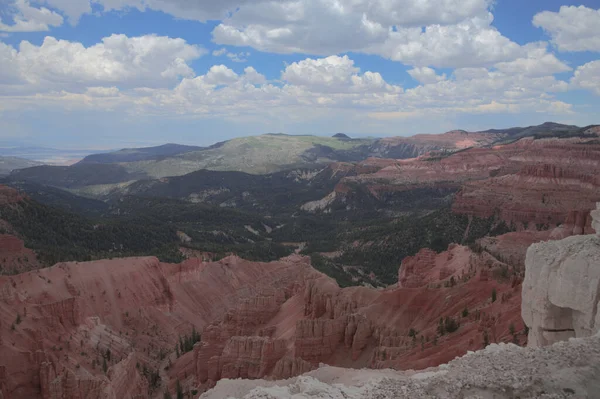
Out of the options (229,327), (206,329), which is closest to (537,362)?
(229,327)

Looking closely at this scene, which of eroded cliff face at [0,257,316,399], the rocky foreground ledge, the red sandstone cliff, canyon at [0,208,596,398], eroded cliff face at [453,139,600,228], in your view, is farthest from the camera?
eroded cliff face at [453,139,600,228]

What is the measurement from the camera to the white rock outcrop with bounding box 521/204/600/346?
14.1 metres

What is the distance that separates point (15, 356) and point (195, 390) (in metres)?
11.7

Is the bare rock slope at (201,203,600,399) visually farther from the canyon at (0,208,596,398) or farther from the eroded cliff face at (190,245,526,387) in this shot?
the eroded cliff face at (190,245,526,387)

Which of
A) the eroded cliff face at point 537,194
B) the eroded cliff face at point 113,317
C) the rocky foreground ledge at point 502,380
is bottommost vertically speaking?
the eroded cliff face at point 113,317

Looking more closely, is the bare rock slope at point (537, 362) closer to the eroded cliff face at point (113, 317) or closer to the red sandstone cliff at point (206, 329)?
the red sandstone cliff at point (206, 329)

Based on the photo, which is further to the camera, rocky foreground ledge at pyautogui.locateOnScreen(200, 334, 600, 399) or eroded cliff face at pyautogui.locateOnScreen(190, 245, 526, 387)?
eroded cliff face at pyautogui.locateOnScreen(190, 245, 526, 387)

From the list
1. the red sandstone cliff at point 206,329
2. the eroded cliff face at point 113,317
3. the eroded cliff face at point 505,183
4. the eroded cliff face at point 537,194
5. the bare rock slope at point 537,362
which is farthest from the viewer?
the eroded cliff face at point 505,183

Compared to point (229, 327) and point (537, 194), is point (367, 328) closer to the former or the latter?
point (229, 327)

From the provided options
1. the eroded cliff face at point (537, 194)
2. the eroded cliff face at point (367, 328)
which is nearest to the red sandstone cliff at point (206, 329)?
the eroded cliff face at point (367, 328)

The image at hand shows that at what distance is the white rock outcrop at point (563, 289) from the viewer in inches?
555

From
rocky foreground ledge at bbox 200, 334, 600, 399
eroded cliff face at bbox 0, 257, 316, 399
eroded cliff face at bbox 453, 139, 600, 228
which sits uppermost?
rocky foreground ledge at bbox 200, 334, 600, 399

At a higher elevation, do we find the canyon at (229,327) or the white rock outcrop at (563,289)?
the white rock outcrop at (563,289)

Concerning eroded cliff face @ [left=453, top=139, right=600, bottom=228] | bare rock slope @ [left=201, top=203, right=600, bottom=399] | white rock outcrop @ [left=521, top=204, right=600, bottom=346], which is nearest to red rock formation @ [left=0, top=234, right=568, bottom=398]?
white rock outcrop @ [left=521, top=204, right=600, bottom=346]
